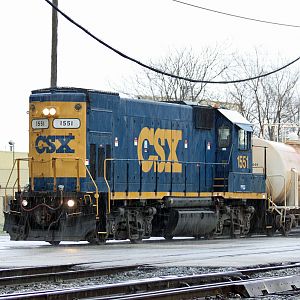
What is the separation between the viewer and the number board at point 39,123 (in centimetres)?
2327

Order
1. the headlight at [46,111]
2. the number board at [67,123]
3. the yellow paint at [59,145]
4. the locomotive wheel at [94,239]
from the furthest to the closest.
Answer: the headlight at [46,111] → the number board at [67,123] → the yellow paint at [59,145] → the locomotive wheel at [94,239]

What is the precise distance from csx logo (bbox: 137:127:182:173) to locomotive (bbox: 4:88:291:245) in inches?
1.3

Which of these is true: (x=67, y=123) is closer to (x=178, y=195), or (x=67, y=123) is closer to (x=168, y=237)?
(x=178, y=195)

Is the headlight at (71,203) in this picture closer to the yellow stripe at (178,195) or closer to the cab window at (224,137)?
the yellow stripe at (178,195)

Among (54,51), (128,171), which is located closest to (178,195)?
(128,171)

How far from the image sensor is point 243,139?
28312 millimetres

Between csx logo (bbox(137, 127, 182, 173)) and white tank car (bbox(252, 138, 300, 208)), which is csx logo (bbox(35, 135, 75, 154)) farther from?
white tank car (bbox(252, 138, 300, 208))

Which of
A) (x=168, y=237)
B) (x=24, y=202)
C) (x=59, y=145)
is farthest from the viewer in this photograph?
(x=168, y=237)

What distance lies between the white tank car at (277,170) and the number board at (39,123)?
988 cm

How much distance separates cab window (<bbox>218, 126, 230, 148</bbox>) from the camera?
27.8m

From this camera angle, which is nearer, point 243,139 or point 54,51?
point 54,51

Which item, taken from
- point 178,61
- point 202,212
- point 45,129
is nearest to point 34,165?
point 45,129

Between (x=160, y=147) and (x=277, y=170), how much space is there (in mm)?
6618

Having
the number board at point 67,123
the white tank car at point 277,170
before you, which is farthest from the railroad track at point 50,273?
the white tank car at point 277,170
